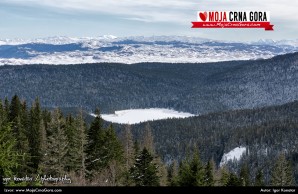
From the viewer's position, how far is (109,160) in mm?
46875

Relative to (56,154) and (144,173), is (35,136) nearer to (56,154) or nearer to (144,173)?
(56,154)

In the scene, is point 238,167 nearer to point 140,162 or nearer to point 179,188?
point 140,162

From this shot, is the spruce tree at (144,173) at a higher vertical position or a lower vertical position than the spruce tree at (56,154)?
lower

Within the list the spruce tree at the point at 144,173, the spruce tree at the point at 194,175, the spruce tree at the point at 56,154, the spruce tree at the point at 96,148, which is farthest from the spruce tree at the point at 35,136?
the spruce tree at the point at 194,175

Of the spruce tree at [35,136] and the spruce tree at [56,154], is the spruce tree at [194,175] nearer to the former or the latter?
the spruce tree at [56,154]

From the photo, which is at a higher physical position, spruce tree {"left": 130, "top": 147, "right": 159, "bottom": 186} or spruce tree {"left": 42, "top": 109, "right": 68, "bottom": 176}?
spruce tree {"left": 42, "top": 109, "right": 68, "bottom": 176}

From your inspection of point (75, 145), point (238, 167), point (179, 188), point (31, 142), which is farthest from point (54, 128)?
point (238, 167)

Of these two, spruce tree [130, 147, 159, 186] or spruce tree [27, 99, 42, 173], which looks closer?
spruce tree [130, 147, 159, 186]

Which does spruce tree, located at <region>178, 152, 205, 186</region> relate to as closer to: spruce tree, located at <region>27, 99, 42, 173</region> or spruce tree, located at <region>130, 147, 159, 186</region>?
spruce tree, located at <region>130, 147, 159, 186</region>

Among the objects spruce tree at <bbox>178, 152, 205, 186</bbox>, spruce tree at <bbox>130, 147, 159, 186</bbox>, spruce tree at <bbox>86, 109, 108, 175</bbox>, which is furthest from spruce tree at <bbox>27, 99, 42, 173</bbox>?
spruce tree at <bbox>178, 152, 205, 186</bbox>

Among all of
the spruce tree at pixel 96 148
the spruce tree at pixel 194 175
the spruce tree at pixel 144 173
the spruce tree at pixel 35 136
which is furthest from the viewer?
the spruce tree at pixel 35 136

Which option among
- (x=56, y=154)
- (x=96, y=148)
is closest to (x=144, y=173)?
(x=56, y=154)

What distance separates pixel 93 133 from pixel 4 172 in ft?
107

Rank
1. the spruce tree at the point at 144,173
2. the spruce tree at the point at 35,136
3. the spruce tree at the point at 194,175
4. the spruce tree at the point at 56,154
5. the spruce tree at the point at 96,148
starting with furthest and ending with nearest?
the spruce tree at the point at 35,136 → the spruce tree at the point at 96,148 → the spruce tree at the point at 144,173 → the spruce tree at the point at 56,154 → the spruce tree at the point at 194,175
